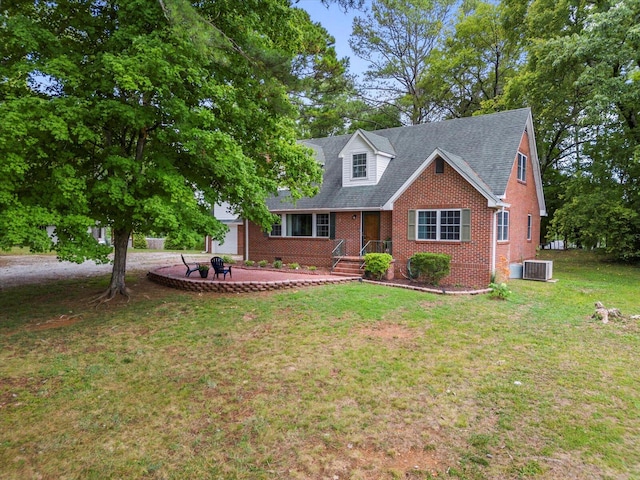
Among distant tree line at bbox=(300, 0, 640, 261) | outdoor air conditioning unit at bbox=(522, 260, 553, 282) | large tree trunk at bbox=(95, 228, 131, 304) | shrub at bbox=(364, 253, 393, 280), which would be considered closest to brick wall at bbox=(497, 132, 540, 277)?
outdoor air conditioning unit at bbox=(522, 260, 553, 282)

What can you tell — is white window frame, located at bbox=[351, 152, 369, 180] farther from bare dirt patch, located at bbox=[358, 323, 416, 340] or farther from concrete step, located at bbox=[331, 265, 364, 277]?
bare dirt patch, located at bbox=[358, 323, 416, 340]

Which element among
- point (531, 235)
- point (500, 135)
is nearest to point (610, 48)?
point (500, 135)

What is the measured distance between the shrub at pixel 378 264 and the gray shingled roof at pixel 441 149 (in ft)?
8.41

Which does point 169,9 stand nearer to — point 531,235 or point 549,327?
point 549,327

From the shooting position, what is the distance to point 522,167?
16.1 m

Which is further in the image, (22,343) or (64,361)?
(22,343)

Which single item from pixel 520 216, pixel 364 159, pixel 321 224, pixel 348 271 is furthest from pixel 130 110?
pixel 520 216

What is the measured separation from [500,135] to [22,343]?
16654 mm

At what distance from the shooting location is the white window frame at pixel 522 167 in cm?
1576

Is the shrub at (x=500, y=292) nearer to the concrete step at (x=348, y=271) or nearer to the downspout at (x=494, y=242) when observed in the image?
the downspout at (x=494, y=242)

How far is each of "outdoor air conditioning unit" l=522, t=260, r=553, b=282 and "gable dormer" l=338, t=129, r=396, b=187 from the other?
6.96m

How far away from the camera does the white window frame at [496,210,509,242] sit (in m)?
13.3

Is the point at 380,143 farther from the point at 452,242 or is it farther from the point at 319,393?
the point at 319,393

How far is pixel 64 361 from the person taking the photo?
6.38 m
